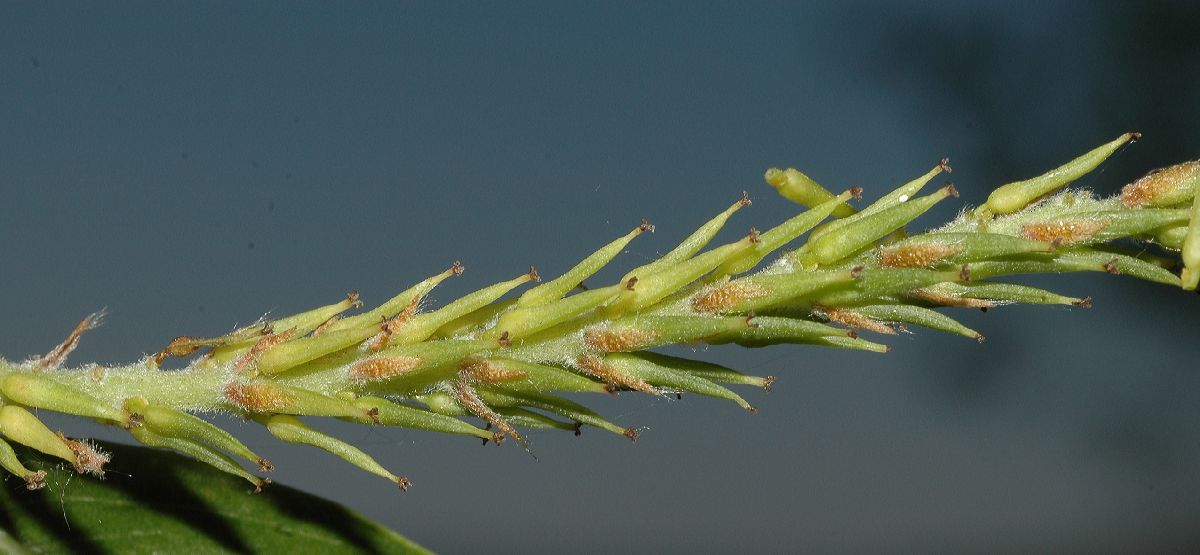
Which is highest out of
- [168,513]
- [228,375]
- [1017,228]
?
[1017,228]

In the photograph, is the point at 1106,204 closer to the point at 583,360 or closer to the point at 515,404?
the point at 583,360

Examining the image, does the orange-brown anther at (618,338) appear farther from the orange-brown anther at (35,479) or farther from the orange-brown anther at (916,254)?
the orange-brown anther at (35,479)

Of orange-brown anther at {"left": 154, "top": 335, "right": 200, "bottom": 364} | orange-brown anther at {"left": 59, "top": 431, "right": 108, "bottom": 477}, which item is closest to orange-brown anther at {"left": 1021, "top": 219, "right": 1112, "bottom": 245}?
orange-brown anther at {"left": 154, "top": 335, "right": 200, "bottom": 364}

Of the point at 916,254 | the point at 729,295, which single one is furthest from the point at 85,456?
the point at 916,254

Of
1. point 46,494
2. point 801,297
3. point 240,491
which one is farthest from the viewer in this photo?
point 240,491

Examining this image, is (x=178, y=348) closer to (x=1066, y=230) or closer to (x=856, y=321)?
(x=856, y=321)

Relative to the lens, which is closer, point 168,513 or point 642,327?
point 642,327

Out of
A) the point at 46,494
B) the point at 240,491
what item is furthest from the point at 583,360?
the point at 46,494
